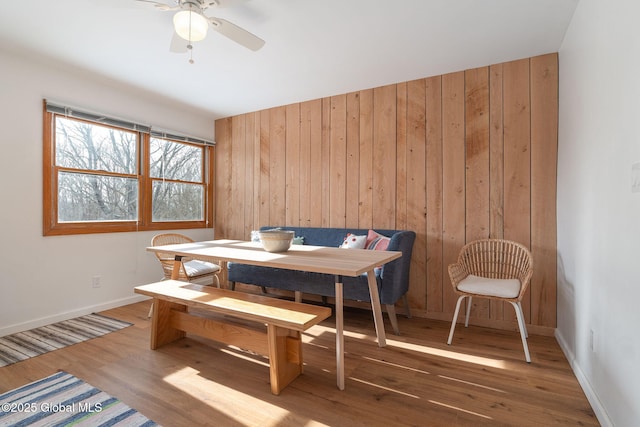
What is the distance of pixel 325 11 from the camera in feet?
6.93

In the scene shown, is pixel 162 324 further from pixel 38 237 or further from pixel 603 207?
pixel 603 207

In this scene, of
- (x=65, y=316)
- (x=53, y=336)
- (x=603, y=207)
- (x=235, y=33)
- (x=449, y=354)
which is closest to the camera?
(x=603, y=207)

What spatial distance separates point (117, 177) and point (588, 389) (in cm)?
439

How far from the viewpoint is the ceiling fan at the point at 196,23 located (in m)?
1.83

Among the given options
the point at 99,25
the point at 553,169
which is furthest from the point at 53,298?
the point at 553,169

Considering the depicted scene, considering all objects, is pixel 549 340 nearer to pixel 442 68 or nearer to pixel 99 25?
pixel 442 68

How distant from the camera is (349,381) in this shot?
6.35 feet

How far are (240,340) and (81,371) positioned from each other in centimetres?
105

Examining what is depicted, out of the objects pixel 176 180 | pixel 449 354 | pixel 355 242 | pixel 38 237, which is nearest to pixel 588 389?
pixel 449 354

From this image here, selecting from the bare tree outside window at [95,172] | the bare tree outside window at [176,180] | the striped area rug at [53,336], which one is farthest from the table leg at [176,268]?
the bare tree outside window at [176,180]

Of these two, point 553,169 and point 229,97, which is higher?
point 229,97

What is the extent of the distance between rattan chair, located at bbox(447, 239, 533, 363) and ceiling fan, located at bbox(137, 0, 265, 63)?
2.30m

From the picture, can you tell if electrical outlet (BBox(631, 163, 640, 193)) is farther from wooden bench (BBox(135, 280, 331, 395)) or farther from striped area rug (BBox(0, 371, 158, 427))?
striped area rug (BBox(0, 371, 158, 427))

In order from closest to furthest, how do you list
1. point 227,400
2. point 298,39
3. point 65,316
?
point 227,400 < point 298,39 < point 65,316
